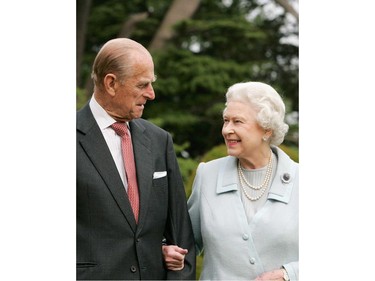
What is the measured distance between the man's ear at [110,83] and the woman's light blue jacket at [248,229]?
2.50 feet

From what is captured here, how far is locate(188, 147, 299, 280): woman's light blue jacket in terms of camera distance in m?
3.53

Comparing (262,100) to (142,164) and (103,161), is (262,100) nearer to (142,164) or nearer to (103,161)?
(142,164)

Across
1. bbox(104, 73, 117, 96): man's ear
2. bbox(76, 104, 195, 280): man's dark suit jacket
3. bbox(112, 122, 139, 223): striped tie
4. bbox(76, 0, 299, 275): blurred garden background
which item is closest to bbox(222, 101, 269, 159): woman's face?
bbox(76, 104, 195, 280): man's dark suit jacket

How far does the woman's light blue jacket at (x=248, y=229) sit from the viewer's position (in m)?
3.53

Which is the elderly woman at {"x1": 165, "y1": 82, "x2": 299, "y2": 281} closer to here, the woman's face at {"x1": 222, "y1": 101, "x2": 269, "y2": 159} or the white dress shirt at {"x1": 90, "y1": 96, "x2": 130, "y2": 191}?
the woman's face at {"x1": 222, "y1": 101, "x2": 269, "y2": 159}

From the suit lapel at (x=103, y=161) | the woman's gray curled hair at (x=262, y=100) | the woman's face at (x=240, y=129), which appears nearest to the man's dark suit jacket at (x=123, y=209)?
the suit lapel at (x=103, y=161)

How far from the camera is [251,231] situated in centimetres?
354

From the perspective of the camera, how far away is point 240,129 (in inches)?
139

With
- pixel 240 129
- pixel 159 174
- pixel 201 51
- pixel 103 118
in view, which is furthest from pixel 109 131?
pixel 201 51

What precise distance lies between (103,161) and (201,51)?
682cm

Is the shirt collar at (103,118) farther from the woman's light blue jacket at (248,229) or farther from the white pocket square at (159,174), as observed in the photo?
the woman's light blue jacket at (248,229)
